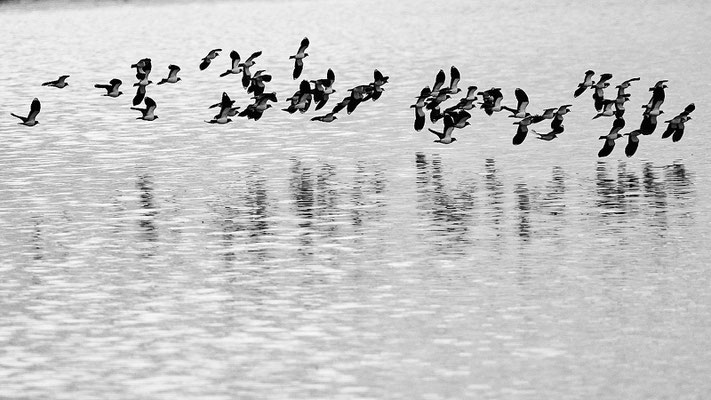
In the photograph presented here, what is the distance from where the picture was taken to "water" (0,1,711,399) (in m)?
21.2

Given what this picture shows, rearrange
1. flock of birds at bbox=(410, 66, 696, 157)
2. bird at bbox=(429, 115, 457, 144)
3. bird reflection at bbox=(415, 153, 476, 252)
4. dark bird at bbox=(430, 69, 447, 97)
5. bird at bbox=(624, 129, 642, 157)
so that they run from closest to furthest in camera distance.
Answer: bird reflection at bbox=(415, 153, 476, 252) → bird at bbox=(624, 129, 642, 157) → flock of birds at bbox=(410, 66, 696, 157) → bird at bbox=(429, 115, 457, 144) → dark bird at bbox=(430, 69, 447, 97)

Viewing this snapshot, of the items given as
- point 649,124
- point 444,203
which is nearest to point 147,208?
point 444,203

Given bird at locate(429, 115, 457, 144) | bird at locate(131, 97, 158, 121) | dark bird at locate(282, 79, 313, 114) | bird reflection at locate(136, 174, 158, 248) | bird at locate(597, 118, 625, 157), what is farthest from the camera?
bird at locate(131, 97, 158, 121)

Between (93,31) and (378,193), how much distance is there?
105923 millimetres

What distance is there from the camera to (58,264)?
29.2 metres

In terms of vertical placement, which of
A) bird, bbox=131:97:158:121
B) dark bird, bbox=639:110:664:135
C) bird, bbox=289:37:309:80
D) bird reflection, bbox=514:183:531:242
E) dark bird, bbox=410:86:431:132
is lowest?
bird reflection, bbox=514:183:531:242

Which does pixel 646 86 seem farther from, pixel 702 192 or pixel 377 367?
pixel 377 367

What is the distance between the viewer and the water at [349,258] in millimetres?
21172

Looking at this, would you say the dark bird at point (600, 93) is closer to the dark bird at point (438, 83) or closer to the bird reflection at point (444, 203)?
the dark bird at point (438, 83)

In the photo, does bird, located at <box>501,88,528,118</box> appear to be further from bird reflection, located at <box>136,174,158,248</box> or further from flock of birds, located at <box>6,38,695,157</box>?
bird reflection, located at <box>136,174,158,248</box>

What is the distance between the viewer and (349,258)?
29250mm

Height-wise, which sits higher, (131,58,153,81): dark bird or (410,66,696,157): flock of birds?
(131,58,153,81): dark bird

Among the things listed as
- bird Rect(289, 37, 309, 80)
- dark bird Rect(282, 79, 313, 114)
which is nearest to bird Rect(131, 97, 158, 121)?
dark bird Rect(282, 79, 313, 114)

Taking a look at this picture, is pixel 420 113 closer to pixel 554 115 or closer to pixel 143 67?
pixel 554 115
